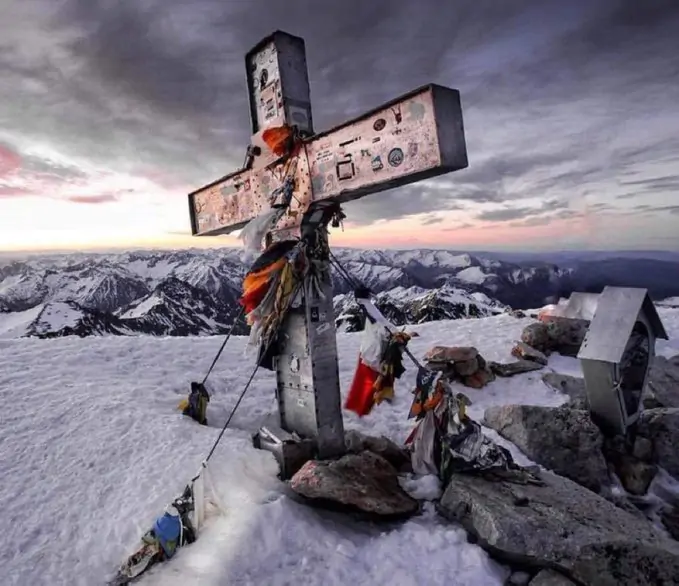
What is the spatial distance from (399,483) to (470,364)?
6599mm

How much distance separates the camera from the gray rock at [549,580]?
13.6 ft

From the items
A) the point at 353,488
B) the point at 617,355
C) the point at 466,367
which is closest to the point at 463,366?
the point at 466,367

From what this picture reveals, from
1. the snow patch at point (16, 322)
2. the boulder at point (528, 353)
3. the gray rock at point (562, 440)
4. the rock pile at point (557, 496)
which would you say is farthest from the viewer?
the snow patch at point (16, 322)

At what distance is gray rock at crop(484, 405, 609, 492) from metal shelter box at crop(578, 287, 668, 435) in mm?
491

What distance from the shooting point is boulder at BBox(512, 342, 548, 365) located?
13008 millimetres

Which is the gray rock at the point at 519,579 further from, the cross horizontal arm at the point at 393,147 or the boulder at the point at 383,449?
the cross horizontal arm at the point at 393,147

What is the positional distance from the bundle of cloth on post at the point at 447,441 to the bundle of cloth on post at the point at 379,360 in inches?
15.6

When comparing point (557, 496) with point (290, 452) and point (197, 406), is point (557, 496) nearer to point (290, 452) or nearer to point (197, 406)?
point (290, 452)

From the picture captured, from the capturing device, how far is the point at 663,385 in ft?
36.3

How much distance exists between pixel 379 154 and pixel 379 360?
8.94 feet

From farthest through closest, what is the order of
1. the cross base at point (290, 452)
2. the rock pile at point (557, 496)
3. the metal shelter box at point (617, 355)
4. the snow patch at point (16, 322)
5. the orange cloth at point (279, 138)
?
the snow patch at point (16, 322) → the metal shelter box at point (617, 355) → the cross base at point (290, 452) → the orange cloth at point (279, 138) → the rock pile at point (557, 496)

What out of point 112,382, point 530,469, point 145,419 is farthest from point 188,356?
point 530,469

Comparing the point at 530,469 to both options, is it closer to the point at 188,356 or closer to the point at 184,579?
the point at 184,579

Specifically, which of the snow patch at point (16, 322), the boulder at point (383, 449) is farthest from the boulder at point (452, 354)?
the snow patch at point (16, 322)
